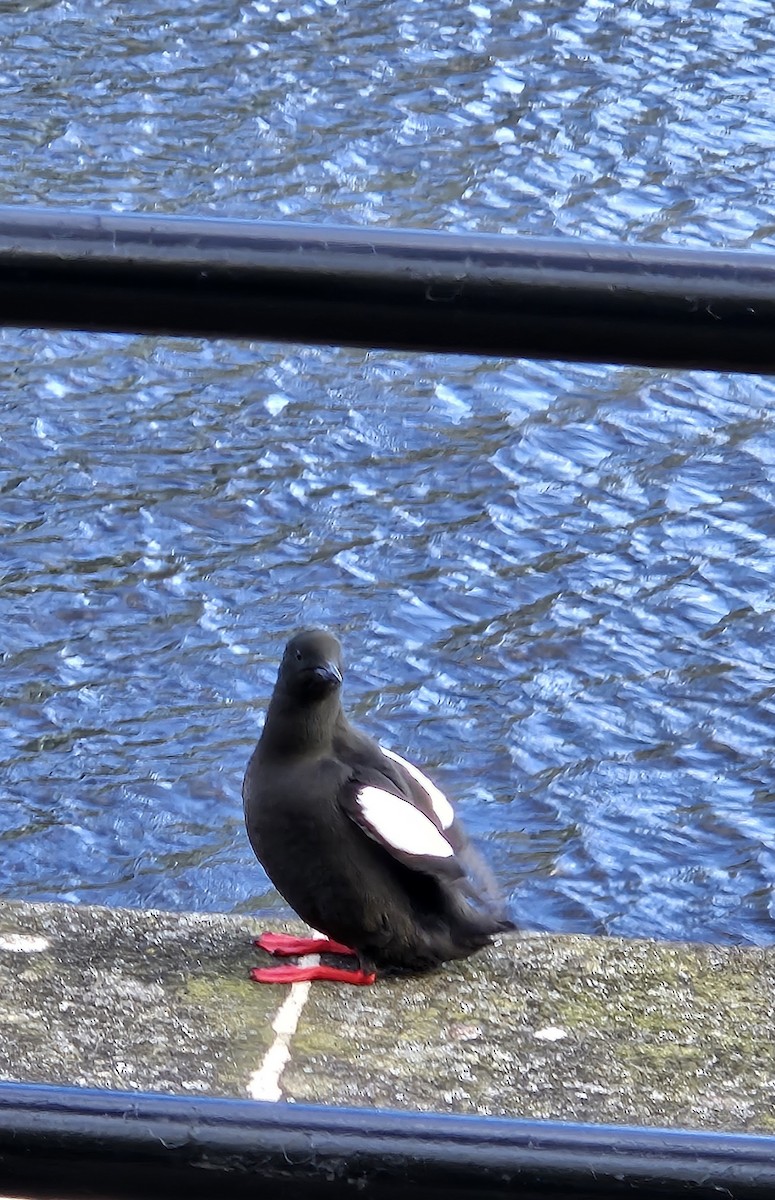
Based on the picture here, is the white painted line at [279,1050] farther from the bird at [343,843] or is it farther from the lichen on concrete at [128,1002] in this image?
the bird at [343,843]

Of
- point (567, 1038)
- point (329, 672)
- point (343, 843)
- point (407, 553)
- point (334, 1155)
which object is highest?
point (334, 1155)

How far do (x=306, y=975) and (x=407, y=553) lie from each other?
11.4ft

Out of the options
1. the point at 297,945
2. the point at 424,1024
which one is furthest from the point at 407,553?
the point at 424,1024

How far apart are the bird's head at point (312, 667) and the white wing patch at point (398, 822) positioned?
18 centimetres

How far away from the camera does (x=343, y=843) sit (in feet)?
10.3

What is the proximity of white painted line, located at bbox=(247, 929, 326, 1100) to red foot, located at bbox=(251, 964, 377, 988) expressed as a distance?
20mm

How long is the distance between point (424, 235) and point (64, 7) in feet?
34.3

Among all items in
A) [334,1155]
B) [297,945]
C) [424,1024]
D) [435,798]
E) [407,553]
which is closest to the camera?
[334,1155]

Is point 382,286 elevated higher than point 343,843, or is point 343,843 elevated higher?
point 382,286

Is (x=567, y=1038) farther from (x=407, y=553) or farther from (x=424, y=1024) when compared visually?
(x=407, y=553)

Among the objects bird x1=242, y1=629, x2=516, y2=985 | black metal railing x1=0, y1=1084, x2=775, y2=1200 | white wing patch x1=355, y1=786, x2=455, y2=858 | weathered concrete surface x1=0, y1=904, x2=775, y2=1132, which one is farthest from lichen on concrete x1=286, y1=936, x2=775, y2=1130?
black metal railing x1=0, y1=1084, x2=775, y2=1200

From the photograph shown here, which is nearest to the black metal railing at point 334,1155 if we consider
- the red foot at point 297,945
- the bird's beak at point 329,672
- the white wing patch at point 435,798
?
the red foot at point 297,945

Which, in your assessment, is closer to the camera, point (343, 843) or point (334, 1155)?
point (334, 1155)

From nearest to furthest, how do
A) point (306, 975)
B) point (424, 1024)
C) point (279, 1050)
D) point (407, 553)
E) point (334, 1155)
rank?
point (334, 1155)
point (279, 1050)
point (424, 1024)
point (306, 975)
point (407, 553)
